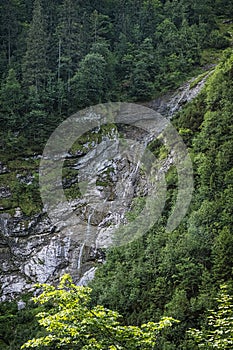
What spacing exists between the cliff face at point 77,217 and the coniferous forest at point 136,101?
815mm

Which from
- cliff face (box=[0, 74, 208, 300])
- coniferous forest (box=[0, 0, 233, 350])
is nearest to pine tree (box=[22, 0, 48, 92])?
coniferous forest (box=[0, 0, 233, 350])

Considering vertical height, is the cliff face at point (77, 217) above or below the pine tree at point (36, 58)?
below

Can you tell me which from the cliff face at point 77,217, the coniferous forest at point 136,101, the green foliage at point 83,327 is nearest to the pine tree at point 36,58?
the coniferous forest at point 136,101

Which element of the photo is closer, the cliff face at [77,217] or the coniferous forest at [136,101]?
the coniferous forest at [136,101]

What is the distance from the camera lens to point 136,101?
99.8 feet

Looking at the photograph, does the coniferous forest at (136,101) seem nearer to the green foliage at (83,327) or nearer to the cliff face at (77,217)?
the green foliage at (83,327)

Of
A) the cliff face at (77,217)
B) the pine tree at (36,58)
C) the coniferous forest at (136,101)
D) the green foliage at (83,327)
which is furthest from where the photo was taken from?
the pine tree at (36,58)

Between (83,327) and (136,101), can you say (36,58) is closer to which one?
(136,101)

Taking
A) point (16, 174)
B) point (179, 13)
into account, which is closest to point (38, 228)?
point (16, 174)

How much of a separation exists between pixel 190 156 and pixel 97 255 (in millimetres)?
8334

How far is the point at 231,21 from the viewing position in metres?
36.5

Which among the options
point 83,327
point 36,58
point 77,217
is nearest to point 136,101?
point 36,58

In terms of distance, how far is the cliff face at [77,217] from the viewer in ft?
71.1

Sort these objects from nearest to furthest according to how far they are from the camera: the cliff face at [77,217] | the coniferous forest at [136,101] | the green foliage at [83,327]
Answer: the green foliage at [83,327]
the coniferous forest at [136,101]
the cliff face at [77,217]
